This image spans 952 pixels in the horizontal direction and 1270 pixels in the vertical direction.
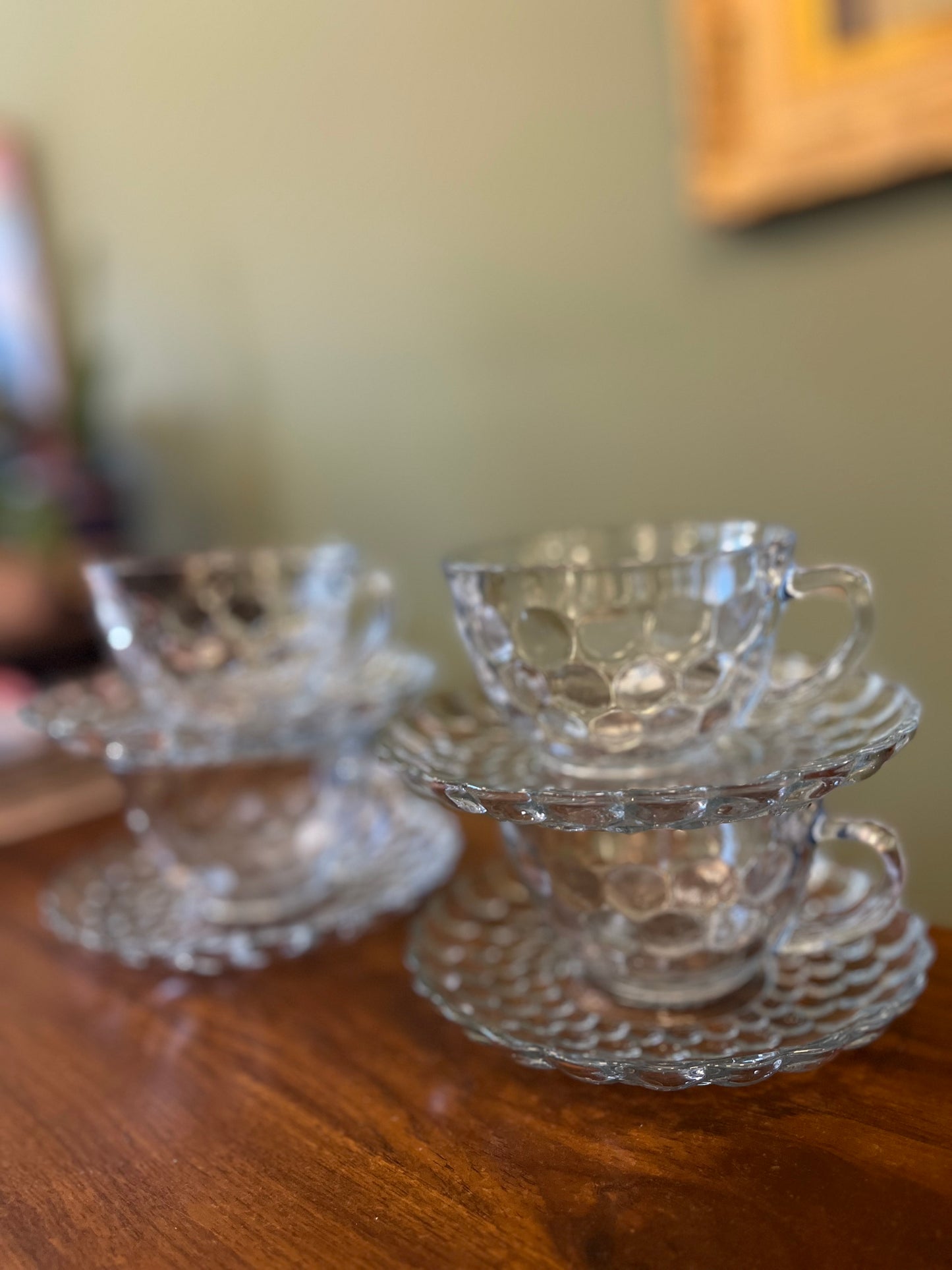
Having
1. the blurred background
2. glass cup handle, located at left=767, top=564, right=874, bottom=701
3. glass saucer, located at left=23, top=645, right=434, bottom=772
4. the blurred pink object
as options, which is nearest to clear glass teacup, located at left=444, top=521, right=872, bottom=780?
glass cup handle, located at left=767, top=564, right=874, bottom=701

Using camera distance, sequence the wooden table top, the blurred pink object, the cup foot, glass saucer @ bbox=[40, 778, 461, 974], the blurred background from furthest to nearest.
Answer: the blurred pink object, the blurred background, glass saucer @ bbox=[40, 778, 461, 974], the cup foot, the wooden table top

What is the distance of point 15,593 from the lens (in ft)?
3.38

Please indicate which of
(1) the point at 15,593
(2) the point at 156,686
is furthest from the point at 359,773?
(1) the point at 15,593

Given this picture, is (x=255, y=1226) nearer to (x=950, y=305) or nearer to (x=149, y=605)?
(x=149, y=605)

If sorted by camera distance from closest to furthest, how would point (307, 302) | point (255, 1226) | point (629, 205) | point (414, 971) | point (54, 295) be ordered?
1. point (255, 1226)
2. point (414, 971)
3. point (629, 205)
4. point (307, 302)
5. point (54, 295)

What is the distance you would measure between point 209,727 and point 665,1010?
290mm

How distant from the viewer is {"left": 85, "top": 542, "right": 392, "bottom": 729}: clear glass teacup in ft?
2.01

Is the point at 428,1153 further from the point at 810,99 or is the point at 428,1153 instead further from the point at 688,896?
the point at 810,99

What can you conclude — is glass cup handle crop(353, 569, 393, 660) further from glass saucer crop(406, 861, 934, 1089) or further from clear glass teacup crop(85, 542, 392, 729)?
glass saucer crop(406, 861, 934, 1089)

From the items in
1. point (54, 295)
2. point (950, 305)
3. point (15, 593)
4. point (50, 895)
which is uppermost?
point (54, 295)

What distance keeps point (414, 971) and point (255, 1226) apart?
0.41 feet

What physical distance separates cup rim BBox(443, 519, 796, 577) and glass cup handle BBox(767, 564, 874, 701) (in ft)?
0.05

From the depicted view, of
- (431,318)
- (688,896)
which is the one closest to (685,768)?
(688,896)

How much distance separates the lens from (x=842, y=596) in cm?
42
